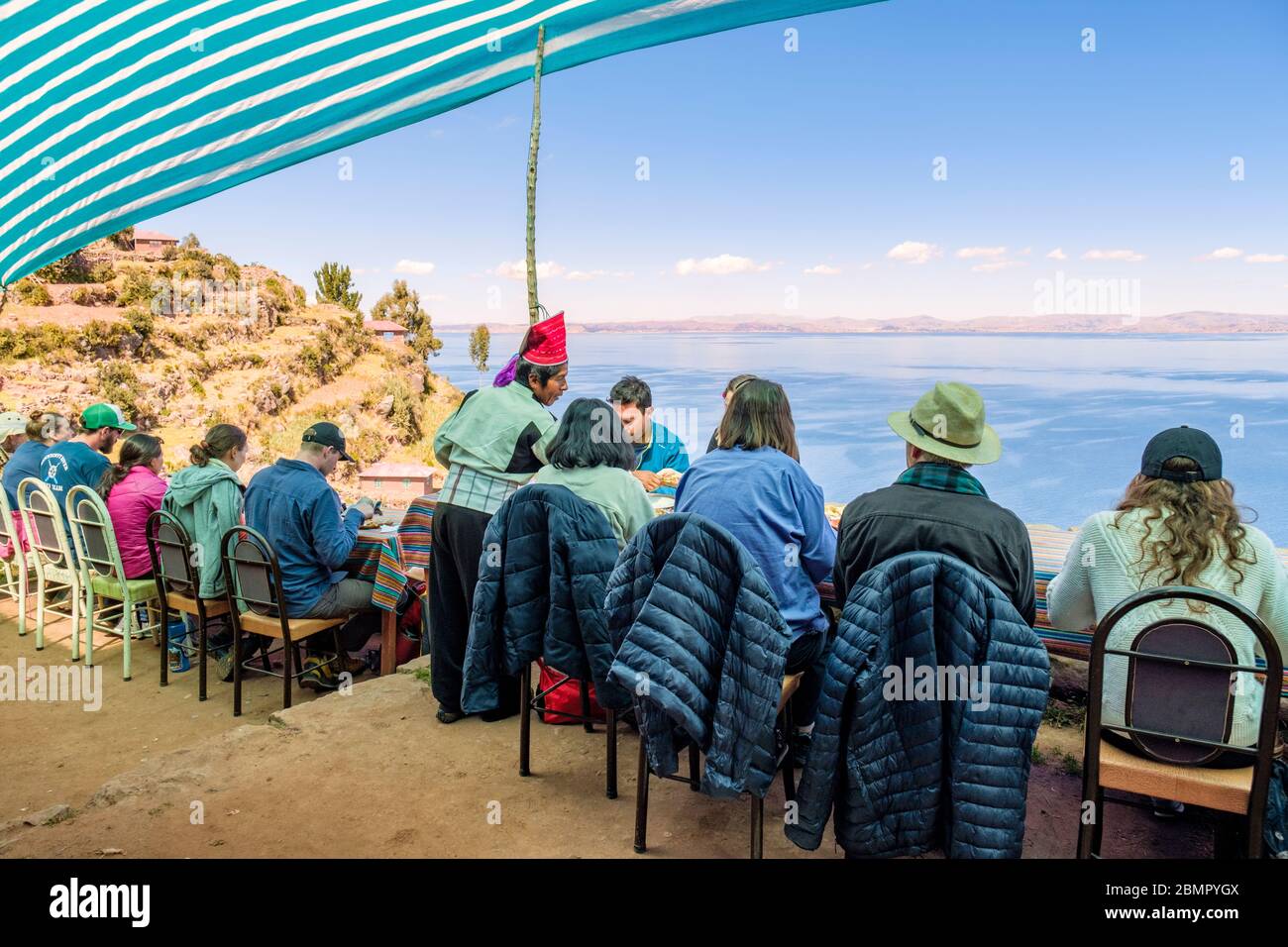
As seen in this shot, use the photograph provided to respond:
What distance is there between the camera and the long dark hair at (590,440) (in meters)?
2.84

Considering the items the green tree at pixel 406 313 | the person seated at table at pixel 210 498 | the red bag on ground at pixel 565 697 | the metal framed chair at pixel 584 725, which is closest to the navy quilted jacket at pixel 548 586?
the metal framed chair at pixel 584 725

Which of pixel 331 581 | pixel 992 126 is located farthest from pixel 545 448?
pixel 992 126

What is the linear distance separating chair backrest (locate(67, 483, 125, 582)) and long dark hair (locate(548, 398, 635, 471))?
2.85m

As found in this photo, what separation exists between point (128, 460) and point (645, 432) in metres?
2.87

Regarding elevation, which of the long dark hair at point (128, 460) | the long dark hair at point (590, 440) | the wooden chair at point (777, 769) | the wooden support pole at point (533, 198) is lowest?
the wooden chair at point (777, 769)

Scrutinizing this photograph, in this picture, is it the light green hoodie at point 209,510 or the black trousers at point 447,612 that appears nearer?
the black trousers at point 447,612

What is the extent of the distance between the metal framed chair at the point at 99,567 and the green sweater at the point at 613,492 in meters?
2.82

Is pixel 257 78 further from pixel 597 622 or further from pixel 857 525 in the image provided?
pixel 857 525

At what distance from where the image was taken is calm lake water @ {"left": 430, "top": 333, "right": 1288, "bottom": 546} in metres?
3.90

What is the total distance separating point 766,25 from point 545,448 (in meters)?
2.83

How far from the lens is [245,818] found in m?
2.48

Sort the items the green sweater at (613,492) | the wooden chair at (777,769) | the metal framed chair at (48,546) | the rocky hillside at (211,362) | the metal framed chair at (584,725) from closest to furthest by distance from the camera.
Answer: the wooden chair at (777,769) → the metal framed chair at (584,725) → the green sweater at (613,492) → the metal framed chair at (48,546) → the rocky hillside at (211,362)

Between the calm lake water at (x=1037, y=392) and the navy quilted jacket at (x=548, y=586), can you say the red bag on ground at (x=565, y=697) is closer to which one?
the navy quilted jacket at (x=548, y=586)

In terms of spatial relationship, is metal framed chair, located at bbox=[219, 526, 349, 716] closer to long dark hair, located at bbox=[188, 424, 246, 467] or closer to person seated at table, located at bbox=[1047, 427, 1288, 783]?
long dark hair, located at bbox=[188, 424, 246, 467]
